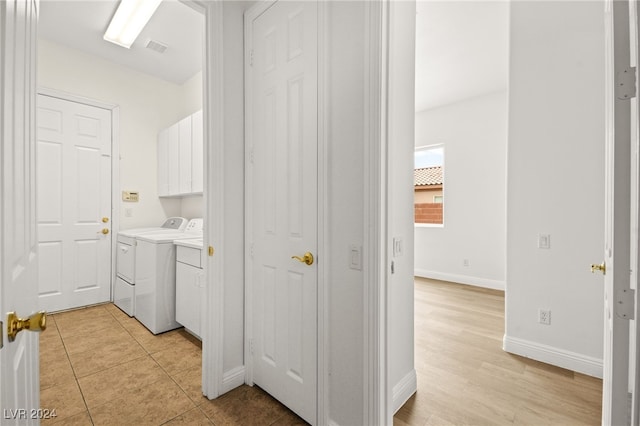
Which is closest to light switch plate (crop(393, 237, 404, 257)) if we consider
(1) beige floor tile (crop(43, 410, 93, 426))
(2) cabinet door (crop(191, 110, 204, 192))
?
(1) beige floor tile (crop(43, 410, 93, 426))

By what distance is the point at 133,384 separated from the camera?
1.91 meters

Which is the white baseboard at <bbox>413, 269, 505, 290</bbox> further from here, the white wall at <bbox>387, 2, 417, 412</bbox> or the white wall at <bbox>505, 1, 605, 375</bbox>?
the white wall at <bbox>387, 2, 417, 412</bbox>

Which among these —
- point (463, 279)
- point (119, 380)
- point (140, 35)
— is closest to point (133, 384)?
point (119, 380)

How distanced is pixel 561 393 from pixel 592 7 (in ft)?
8.82

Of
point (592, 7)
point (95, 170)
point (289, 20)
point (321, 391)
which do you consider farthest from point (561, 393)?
point (95, 170)

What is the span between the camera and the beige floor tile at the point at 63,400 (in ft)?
5.37

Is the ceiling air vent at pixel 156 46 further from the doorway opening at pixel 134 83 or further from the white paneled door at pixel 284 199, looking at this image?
the white paneled door at pixel 284 199

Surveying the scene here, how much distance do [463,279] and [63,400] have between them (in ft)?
16.0

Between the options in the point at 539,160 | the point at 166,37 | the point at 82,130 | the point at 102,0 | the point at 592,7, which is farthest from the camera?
the point at 82,130

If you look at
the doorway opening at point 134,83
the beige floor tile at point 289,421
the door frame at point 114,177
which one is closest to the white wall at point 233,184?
the beige floor tile at point 289,421

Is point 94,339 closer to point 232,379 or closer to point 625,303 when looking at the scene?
point 232,379

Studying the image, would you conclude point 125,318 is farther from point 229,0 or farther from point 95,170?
point 229,0

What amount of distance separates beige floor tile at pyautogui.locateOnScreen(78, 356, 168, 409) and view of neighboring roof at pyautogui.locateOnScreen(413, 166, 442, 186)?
16.1 feet

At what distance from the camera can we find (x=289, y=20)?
5.27 ft
